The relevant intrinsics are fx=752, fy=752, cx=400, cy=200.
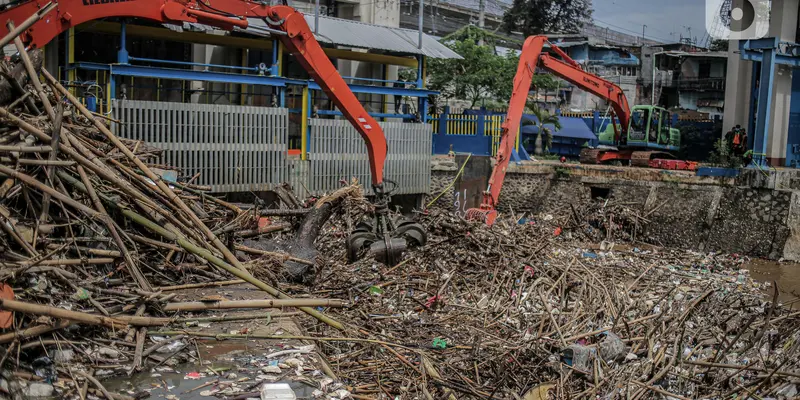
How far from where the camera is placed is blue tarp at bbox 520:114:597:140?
2505 cm

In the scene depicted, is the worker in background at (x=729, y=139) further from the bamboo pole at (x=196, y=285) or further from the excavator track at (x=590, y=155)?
the bamboo pole at (x=196, y=285)

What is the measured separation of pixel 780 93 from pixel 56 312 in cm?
2062

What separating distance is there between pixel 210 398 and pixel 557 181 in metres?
15.4

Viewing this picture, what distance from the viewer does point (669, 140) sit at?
67.3 feet

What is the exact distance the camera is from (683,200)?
16719 mm

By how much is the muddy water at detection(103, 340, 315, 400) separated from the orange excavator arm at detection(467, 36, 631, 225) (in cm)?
821

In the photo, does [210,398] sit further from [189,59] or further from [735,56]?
[735,56]

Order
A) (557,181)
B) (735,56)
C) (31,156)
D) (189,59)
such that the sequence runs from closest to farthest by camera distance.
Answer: (31,156) < (189,59) < (557,181) < (735,56)

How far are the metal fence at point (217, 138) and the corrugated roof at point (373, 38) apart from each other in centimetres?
304

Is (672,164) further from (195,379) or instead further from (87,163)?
(195,379)

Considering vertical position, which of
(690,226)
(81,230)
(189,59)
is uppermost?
(189,59)

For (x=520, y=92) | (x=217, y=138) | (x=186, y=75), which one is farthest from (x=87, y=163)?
(x=520, y=92)

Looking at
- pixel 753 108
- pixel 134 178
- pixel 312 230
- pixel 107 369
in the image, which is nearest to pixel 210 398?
pixel 107 369

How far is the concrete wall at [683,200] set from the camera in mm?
15094
